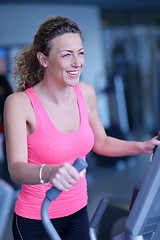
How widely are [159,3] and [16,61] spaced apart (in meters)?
6.87

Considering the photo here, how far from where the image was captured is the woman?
168cm

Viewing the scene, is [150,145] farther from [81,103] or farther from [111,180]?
[111,180]

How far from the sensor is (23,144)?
1598 millimetres

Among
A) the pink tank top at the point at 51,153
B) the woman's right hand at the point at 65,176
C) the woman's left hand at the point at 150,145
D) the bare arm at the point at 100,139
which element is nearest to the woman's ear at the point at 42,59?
the pink tank top at the point at 51,153

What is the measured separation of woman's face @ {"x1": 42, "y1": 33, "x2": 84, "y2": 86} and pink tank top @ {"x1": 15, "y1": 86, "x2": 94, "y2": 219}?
0.15 meters

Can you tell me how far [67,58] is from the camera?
1.71m

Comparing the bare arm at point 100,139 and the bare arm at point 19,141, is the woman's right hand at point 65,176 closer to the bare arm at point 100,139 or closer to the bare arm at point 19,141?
the bare arm at point 19,141

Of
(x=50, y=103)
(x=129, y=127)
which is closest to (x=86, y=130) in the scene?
(x=50, y=103)

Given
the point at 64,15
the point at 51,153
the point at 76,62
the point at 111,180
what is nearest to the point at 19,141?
the point at 51,153

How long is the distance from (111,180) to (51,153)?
4223 mm

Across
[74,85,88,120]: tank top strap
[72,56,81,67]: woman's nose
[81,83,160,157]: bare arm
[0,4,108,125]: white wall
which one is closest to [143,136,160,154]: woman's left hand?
[81,83,160,157]: bare arm

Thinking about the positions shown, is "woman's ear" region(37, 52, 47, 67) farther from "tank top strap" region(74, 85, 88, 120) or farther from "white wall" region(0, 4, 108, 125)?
"white wall" region(0, 4, 108, 125)

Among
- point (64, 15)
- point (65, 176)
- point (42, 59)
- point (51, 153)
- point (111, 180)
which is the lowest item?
point (111, 180)

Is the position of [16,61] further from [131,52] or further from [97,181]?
[131,52]
